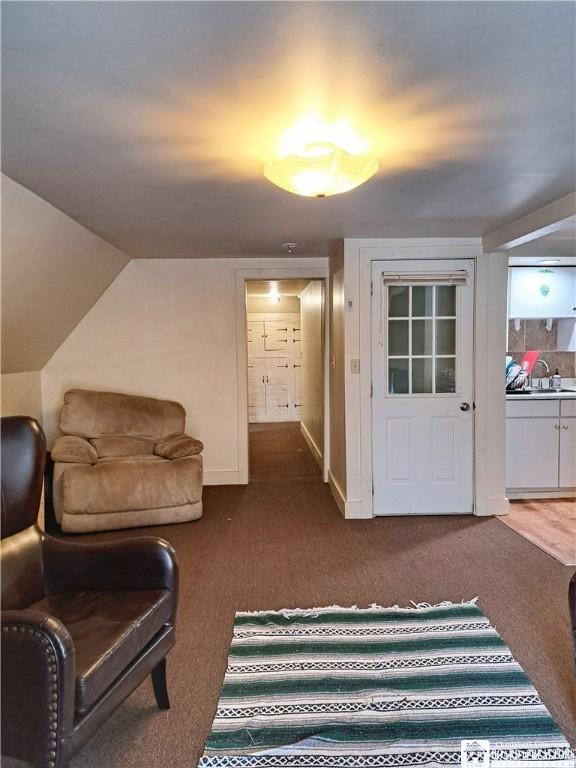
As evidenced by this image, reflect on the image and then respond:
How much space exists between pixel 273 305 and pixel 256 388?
1587 millimetres

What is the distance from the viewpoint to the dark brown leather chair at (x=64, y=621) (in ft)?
4.20

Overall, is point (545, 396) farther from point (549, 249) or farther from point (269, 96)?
point (269, 96)

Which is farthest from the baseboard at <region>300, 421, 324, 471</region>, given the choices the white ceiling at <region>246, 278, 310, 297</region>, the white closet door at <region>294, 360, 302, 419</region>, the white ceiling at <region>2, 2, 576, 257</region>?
the white ceiling at <region>2, 2, 576, 257</region>

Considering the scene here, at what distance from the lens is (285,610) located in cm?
248

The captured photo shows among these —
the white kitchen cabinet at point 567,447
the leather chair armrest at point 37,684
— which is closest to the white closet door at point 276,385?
the white kitchen cabinet at point 567,447

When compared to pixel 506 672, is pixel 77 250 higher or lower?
higher

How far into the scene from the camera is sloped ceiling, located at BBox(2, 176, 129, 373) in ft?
8.66

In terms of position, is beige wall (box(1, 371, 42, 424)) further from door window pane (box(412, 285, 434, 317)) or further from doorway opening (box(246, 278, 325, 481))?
door window pane (box(412, 285, 434, 317))

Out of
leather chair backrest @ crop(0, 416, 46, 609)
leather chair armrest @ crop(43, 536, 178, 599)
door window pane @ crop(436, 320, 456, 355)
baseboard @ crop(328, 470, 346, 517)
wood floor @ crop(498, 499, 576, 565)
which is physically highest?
door window pane @ crop(436, 320, 456, 355)

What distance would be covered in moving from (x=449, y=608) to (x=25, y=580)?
6.66 feet

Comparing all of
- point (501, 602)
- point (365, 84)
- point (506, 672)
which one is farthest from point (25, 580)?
point (501, 602)

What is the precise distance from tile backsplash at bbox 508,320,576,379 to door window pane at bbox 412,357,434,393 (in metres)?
1.54

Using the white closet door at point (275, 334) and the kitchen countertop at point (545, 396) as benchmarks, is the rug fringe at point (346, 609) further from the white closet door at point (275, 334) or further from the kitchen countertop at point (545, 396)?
the white closet door at point (275, 334)

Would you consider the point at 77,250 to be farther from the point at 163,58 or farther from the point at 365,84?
the point at 365,84
